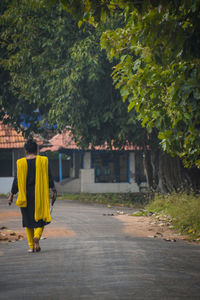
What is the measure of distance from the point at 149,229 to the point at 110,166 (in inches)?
833

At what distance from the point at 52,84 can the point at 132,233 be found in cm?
944

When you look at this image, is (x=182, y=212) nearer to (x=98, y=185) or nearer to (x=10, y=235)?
(x=10, y=235)

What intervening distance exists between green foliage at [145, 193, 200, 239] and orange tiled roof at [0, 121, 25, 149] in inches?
662

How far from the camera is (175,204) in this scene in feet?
52.6

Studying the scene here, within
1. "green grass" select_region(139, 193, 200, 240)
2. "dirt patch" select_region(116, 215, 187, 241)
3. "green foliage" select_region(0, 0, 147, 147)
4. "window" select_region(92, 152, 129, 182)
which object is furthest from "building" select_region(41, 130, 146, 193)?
"dirt patch" select_region(116, 215, 187, 241)

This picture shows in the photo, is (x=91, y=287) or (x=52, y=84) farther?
(x=52, y=84)

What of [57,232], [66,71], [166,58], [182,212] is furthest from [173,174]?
[166,58]

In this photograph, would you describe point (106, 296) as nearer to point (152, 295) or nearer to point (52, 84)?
point (152, 295)

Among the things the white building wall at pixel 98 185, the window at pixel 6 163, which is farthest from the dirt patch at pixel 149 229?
the window at pixel 6 163

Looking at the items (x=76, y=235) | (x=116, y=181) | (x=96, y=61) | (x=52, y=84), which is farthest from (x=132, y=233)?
(x=116, y=181)

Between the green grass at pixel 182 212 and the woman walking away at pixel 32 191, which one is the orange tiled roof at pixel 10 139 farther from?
the woman walking away at pixel 32 191

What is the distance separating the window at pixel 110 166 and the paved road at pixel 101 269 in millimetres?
22594

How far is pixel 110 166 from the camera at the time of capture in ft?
110

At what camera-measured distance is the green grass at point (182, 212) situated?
474 inches
